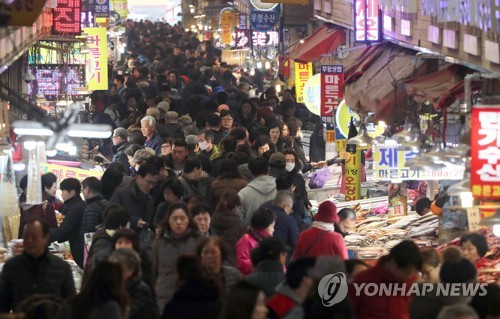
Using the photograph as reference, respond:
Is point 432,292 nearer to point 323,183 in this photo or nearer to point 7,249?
point 7,249

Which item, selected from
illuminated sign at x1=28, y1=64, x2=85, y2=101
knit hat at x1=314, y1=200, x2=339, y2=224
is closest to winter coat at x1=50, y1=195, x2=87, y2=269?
knit hat at x1=314, y1=200, x2=339, y2=224

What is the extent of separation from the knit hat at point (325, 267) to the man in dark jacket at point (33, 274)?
1897 mm

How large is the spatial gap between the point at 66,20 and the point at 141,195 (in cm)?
913

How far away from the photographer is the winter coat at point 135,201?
45.2ft

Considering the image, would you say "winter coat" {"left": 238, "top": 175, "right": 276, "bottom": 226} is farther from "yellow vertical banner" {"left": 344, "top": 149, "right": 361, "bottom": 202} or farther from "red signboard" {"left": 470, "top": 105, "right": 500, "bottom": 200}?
"yellow vertical banner" {"left": 344, "top": 149, "right": 361, "bottom": 202}

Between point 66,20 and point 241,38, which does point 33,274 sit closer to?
point 66,20

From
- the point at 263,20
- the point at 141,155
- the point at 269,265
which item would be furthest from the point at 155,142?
the point at 263,20

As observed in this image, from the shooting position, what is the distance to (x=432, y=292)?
31.2ft

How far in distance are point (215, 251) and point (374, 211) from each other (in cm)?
750

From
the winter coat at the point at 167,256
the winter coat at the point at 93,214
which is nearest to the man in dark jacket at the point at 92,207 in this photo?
the winter coat at the point at 93,214

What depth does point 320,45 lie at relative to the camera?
22.0m

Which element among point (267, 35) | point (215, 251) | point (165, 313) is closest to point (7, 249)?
point (215, 251)

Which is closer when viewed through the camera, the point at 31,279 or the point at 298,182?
the point at 31,279

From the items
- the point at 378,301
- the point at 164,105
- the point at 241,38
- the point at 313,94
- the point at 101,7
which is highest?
the point at 101,7
